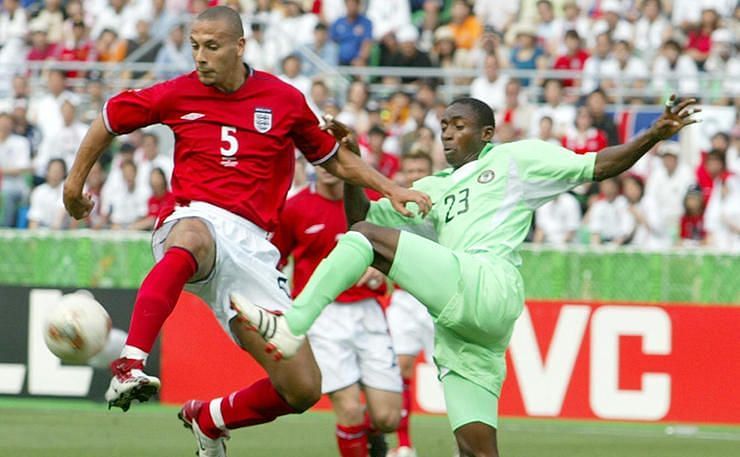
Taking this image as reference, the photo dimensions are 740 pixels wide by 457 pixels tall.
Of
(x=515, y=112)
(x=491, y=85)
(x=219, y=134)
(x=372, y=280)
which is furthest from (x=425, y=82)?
(x=219, y=134)

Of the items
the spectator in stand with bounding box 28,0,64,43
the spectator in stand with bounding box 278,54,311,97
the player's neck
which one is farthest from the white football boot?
the spectator in stand with bounding box 28,0,64,43

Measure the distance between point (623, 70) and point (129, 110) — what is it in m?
12.2

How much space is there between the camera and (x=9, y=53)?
22656mm

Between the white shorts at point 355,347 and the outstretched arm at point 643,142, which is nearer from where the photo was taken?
the outstretched arm at point 643,142

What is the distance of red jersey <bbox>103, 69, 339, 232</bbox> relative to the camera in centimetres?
862

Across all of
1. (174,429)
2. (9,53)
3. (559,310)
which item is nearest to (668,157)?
(559,310)

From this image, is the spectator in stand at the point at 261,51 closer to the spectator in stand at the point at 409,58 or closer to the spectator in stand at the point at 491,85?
the spectator in stand at the point at 409,58

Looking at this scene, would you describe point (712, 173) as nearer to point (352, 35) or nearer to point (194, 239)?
point (352, 35)

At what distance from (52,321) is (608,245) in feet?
31.7

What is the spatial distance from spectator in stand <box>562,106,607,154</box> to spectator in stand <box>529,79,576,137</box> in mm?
499

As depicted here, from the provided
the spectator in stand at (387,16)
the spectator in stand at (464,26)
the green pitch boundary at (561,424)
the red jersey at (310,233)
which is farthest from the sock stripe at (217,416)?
the spectator in stand at (387,16)

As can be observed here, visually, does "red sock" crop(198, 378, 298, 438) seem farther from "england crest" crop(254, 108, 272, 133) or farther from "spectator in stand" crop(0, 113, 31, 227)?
"spectator in stand" crop(0, 113, 31, 227)

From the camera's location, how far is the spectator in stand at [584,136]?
59.1 ft

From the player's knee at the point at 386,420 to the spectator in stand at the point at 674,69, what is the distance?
31.3 feet
